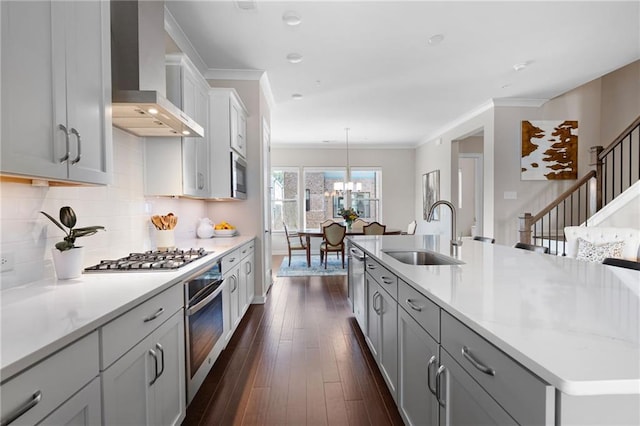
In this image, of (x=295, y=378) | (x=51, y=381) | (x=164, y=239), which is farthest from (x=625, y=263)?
(x=164, y=239)

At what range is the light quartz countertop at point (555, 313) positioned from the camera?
0.61m

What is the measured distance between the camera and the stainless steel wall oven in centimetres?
177

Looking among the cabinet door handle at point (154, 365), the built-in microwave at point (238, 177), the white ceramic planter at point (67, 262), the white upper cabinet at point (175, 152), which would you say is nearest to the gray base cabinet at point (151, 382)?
the cabinet door handle at point (154, 365)

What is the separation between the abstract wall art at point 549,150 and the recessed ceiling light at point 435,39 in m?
2.88

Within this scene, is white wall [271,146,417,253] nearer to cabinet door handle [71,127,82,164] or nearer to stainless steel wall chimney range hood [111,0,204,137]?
stainless steel wall chimney range hood [111,0,204,137]

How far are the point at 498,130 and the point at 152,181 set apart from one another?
16.7 feet

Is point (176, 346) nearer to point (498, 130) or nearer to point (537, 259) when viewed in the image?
point (537, 259)

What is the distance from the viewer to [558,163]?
17.4 ft

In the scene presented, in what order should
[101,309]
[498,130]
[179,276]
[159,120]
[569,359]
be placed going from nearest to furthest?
[569,359], [101,309], [179,276], [159,120], [498,130]

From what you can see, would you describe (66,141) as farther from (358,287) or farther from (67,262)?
(358,287)

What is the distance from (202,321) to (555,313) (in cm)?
A: 182

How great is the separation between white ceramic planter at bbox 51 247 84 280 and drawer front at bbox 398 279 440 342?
159 cm

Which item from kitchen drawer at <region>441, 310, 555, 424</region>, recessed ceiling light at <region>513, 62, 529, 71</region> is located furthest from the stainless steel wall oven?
recessed ceiling light at <region>513, 62, 529, 71</region>

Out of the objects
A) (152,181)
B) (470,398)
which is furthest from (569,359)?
(152,181)
